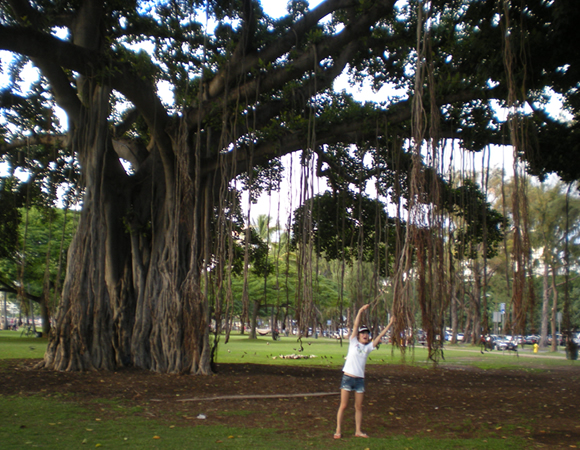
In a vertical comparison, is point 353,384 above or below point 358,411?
above

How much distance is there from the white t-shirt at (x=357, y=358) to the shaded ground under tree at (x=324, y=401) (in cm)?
61

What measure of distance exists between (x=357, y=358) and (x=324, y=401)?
2243mm

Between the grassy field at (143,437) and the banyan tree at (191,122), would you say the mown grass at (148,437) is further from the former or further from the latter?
the banyan tree at (191,122)

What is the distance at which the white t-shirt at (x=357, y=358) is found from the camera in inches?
177

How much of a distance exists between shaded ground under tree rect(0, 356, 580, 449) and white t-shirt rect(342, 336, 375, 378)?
0.61m

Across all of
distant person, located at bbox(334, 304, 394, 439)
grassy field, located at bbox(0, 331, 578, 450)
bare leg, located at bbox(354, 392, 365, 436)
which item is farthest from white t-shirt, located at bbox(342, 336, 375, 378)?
grassy field, located at bbox(0, 331, 578, 450)

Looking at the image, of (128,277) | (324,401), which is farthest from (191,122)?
(324,401)

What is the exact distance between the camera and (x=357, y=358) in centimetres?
455

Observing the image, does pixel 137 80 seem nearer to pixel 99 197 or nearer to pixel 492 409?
pixel 99 197

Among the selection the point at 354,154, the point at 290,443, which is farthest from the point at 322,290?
the point at 290,443

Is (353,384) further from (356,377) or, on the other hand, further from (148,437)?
(148,437)

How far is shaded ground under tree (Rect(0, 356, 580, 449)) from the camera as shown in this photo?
500 centimetres

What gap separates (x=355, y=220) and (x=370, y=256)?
145 centimetres

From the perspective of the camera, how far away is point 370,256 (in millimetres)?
13086
